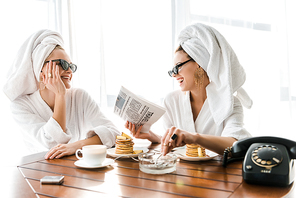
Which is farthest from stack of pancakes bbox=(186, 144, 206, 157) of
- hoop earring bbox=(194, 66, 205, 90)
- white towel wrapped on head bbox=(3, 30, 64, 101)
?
white towel wrapped on head bbox=(3, 30, 64, 101)

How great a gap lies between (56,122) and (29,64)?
514 mm

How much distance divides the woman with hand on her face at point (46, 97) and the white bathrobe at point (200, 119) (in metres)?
0.51

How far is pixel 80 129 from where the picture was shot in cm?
217

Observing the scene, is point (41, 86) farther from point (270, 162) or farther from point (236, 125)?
point (270, 162)

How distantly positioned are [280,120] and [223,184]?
2.98m

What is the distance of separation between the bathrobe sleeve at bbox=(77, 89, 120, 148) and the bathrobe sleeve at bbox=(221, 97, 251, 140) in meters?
0.71

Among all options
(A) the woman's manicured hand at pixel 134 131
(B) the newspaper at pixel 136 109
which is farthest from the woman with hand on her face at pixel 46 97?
(B) the newspaper at pixel 136 109

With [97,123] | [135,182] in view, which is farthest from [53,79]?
[135,182]

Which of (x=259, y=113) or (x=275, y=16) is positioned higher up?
(x=275, y=16)

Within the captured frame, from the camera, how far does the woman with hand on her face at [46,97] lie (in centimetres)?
180

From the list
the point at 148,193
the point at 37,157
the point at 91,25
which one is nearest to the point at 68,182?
the point at 148,193

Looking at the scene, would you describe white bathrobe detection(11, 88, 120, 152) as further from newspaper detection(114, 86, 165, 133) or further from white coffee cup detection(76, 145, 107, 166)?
white coffee cup detection(76, 145, 107, 166)

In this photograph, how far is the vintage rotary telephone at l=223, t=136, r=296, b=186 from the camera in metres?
0.97

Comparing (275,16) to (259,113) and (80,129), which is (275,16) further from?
(80,129)
